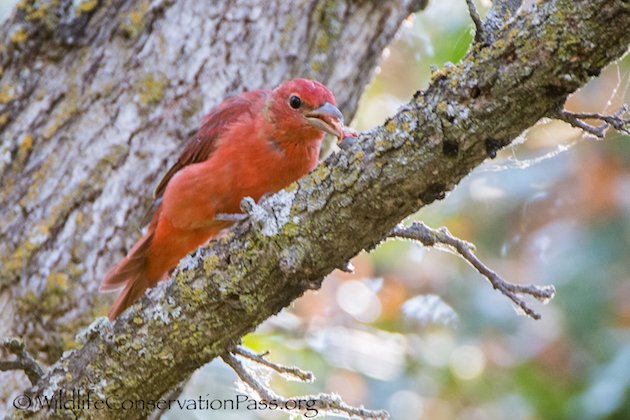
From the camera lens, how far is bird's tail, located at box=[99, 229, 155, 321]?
146 inches

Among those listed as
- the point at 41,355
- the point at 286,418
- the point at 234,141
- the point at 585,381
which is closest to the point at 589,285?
the point at 585,381

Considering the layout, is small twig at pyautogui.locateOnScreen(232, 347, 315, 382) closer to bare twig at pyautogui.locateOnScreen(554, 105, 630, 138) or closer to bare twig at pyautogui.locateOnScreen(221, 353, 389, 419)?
bare twig at pyautogui.locateOnScreen(221, 353, 389, 419)

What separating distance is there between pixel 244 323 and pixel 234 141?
1476 millimetres

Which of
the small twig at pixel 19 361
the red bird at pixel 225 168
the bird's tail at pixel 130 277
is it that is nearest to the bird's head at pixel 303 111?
the red bird at pixel 225 168

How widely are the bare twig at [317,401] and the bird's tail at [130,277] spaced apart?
1.02 m

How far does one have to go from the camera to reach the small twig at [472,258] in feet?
8.44

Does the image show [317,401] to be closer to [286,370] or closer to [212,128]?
[286,370]

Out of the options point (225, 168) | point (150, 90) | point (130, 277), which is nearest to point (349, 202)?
point (225, 168)

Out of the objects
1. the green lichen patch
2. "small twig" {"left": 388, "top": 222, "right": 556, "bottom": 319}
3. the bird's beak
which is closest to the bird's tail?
the green lichen patch

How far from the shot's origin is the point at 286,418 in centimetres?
531

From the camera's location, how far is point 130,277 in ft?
12.3

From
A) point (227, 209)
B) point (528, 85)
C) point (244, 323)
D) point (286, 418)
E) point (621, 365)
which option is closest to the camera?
point (528, 85)

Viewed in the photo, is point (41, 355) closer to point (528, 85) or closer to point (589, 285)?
point (528, 85)

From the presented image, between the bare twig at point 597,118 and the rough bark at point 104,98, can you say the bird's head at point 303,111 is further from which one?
the bare twig at point 597,118
